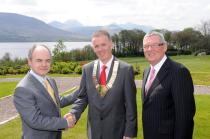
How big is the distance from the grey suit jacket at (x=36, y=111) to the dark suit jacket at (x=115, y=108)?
0.61 metres

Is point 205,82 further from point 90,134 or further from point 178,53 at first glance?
point 178,53

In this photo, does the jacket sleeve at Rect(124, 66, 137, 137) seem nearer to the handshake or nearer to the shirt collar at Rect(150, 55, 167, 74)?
the shirt collar at Rect(150, 55, 167, 74)

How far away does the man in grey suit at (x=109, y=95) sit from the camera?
4.96 m

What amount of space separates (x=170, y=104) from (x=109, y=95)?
91cm

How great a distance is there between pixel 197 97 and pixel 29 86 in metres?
12.8

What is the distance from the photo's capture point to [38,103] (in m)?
4.57

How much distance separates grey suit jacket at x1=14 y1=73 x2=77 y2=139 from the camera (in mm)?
4453

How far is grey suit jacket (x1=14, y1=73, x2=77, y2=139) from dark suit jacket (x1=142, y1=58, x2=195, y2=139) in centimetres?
120

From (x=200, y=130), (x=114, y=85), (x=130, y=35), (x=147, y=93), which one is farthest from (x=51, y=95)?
(x=130, y=35)

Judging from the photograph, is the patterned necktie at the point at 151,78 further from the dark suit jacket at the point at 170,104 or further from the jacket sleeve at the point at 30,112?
the jacket sleeve at the point at 30,112

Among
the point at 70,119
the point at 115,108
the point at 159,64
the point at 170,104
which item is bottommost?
the point at 70,119

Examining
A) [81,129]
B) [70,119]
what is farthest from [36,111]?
[81,129]

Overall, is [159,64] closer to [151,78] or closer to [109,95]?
[151,78]

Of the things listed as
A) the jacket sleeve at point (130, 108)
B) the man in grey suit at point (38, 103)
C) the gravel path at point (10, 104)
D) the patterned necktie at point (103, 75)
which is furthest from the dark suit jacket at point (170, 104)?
the gravel path at point (10, 104)
